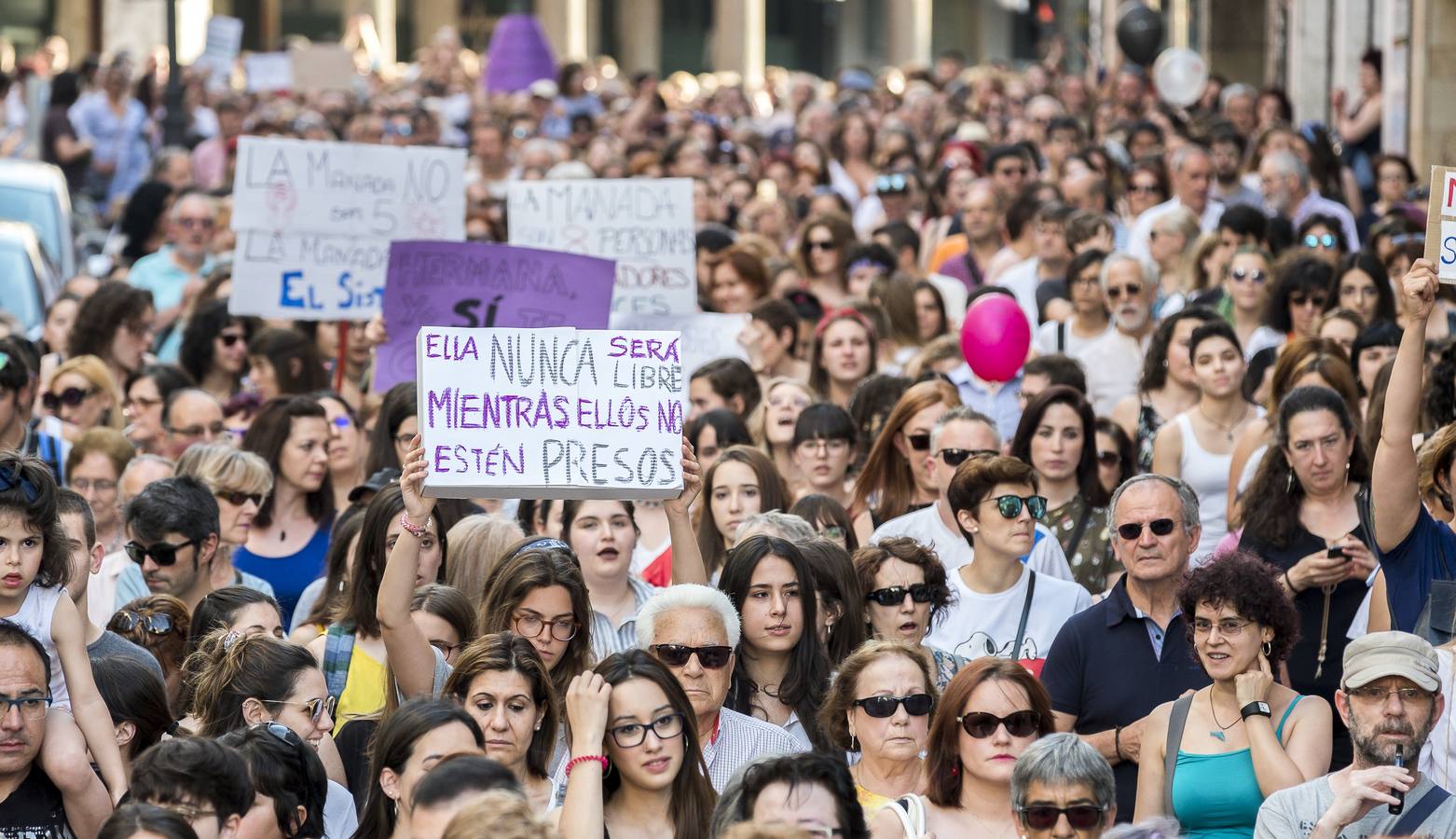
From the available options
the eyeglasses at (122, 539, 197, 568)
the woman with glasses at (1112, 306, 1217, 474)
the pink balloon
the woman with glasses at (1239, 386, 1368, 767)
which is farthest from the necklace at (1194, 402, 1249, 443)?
the eyeglasses at (122, 539, 197, 568)

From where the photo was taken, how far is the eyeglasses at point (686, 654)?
6.81 metres

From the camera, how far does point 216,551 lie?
8547 millimetres

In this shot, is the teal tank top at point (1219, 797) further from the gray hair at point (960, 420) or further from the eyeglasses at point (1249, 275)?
the eyeglasses at point (1249, 275)

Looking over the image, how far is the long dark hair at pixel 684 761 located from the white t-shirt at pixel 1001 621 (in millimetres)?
1697

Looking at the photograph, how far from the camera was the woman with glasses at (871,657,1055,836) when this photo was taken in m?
6.41

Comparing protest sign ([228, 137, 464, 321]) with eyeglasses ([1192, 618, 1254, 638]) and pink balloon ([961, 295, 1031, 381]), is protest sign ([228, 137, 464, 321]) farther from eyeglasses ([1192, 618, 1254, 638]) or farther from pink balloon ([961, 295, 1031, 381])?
eyeglasses ([1192, 618, 1254, 638])

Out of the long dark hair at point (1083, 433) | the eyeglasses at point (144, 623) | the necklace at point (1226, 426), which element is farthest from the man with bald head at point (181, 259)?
the eyeglasses at point (144, 623)

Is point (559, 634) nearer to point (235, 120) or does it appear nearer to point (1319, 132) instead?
point (1319, 132)

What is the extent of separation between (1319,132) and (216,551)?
33.8 feet

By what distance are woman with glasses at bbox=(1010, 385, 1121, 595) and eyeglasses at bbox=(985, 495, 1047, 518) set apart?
1014mm

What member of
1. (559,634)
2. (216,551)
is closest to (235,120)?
(216,551)

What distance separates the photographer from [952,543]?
8719 millimetres

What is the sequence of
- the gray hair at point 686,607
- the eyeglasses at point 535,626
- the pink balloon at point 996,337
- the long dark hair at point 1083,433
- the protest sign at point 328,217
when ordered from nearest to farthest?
the gray hair at point 686,607 < the eyeglasses at point 535,626 < the long dark hair at point 1083,433 < the pink balloon at point 996,337 < the protest sign at point 328,217

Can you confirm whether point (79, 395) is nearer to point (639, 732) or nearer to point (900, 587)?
point (900, 587)
